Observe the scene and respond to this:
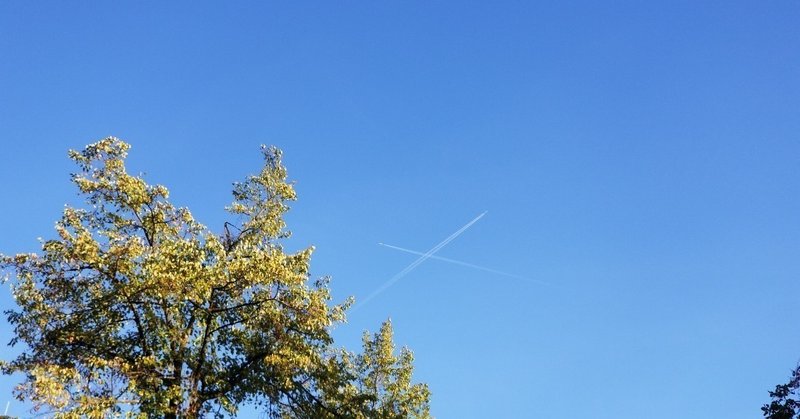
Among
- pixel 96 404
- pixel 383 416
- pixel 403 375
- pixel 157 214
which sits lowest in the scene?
pixel 96 404

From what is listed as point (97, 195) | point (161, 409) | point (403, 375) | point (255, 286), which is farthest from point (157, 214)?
point (403, 375)

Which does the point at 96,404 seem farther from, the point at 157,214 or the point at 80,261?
the point at 157,214

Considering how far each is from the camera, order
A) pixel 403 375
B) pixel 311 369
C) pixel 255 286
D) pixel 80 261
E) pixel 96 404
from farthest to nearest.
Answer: pixel 403 375 < pixel 311 369 < pixel 255 286 < pixel 80 261 < pixel 96 404

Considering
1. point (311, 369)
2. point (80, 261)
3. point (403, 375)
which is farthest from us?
point (403, 375)

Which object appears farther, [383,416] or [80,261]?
[383,416]

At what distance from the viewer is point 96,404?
65.4 feet

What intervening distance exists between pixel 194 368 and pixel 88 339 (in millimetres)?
3528

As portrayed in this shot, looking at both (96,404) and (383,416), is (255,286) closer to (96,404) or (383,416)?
(96,404)

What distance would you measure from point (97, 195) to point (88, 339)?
4.94 m

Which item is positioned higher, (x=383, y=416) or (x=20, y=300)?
(x=20, y=300)

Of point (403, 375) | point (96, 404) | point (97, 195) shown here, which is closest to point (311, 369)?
point (96, 404)

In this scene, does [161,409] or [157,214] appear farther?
[157,214]

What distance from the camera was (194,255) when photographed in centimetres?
2238

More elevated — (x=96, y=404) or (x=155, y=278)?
(x=155, y=278)
